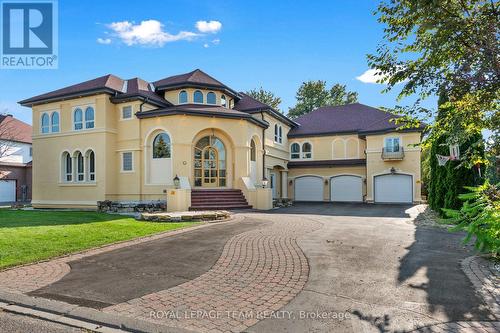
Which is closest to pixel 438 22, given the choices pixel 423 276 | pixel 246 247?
pixel 423 276

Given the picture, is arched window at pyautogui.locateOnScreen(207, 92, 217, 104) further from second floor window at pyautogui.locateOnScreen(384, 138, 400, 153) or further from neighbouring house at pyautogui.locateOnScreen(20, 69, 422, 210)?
second floor window at pyautogui.locateOnScreen(384, 138, 400, 153)

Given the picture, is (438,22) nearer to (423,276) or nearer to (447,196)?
(423,276)

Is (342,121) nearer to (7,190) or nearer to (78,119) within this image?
(78,119)

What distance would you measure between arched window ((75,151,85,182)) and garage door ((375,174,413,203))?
2133 centimetres

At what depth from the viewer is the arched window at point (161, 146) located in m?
19.1

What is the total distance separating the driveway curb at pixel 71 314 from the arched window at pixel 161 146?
48.3 feet

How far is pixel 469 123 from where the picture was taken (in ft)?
20.3

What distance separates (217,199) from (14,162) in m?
25.2

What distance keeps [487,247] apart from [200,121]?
50.9ft

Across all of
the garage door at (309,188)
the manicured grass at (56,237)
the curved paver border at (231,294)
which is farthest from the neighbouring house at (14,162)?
the curved paver border at (231,294)

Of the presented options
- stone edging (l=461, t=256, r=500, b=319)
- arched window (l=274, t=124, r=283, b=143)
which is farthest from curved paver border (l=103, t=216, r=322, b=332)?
arched window (l=274, t=124, r=283, b=143)

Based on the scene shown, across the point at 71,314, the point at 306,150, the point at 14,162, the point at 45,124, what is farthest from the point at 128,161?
the point at 14,162

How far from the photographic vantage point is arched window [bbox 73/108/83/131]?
2041 centimetres

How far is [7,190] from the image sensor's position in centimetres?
3036
